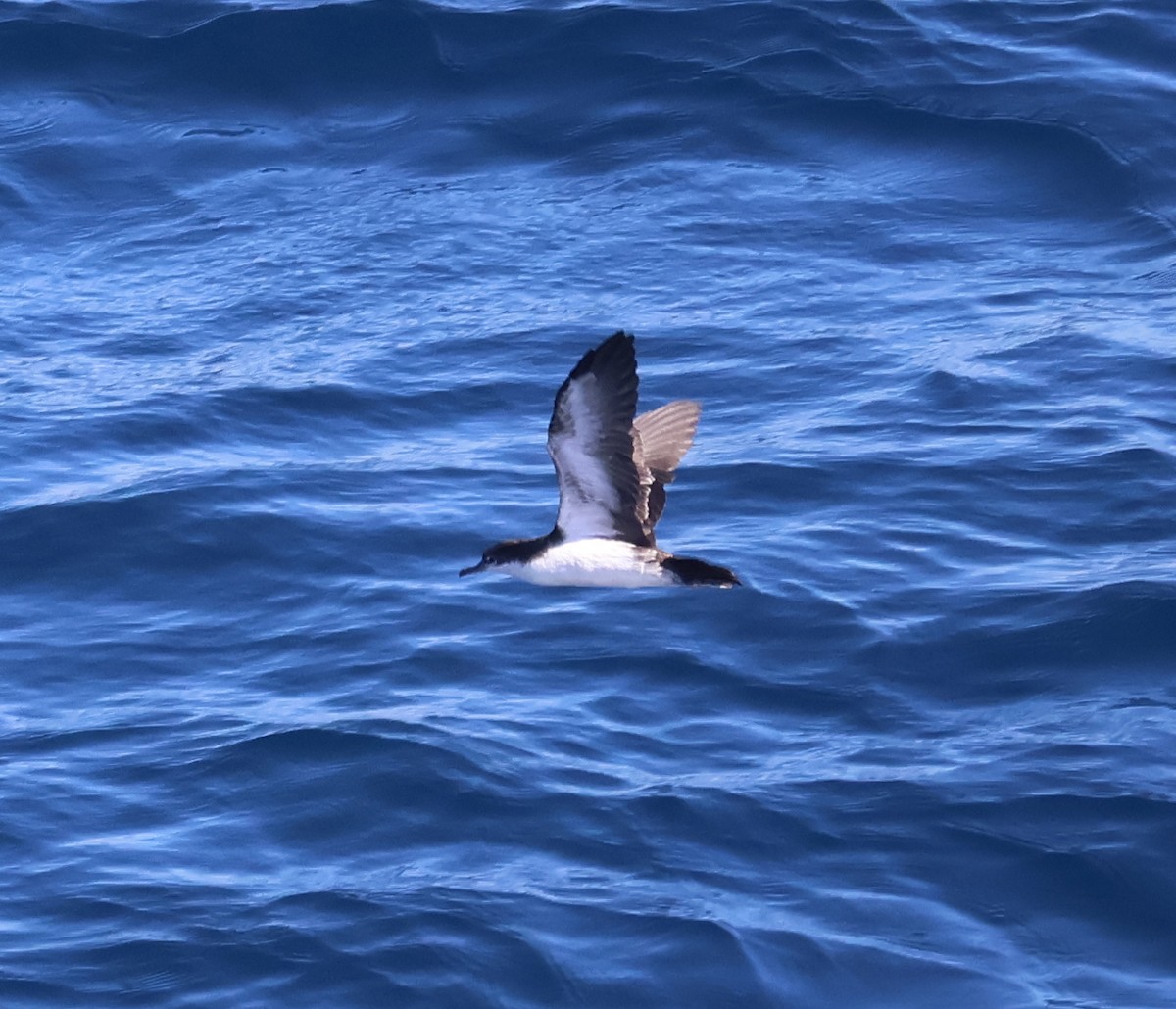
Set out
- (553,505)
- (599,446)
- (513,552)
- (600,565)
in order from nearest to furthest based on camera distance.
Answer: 1. (599,446)
2. (600,565)
3. (513,552)
4. (553,505)

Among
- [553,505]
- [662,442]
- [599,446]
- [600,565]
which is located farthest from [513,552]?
[553,505]

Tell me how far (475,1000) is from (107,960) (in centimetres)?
166

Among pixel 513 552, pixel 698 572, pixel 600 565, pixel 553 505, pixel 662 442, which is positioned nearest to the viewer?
pixel 698 572

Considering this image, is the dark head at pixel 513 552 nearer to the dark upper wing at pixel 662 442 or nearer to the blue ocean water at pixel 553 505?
the dark upper wing at pixel 662 442

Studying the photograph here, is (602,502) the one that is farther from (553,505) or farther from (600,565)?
(553,505)

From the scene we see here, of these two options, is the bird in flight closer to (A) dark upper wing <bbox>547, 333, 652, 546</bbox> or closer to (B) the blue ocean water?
(A) dark upper wing <bbox>547, 333, 652, 546</bbox>

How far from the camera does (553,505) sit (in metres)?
12.8

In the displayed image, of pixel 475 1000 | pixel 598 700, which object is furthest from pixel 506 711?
pixel 475 1000

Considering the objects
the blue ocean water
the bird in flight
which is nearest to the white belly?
the bird in flight

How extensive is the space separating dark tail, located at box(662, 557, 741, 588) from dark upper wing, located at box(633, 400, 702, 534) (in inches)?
18.6

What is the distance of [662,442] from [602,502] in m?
0.86

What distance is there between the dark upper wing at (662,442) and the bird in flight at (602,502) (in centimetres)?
2

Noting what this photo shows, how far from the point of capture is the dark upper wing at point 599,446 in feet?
29.7

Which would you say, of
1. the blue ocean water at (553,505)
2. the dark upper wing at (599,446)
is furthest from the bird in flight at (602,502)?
the blue ocean water at (553,505)
